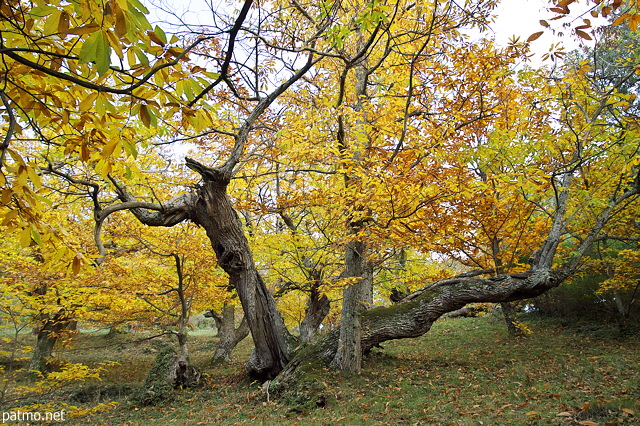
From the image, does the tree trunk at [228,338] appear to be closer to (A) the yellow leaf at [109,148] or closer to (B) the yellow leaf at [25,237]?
(B) the yellow leaf at [25,237]

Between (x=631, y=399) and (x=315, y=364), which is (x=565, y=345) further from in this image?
(x=315, y=364)

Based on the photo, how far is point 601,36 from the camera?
18.3ft

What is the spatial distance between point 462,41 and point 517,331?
25.0ft

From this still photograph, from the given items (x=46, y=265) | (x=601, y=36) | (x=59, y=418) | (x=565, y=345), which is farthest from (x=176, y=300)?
(x=601, y=36)

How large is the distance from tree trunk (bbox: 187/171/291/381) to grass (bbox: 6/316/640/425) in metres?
0.64

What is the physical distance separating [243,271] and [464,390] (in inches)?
166

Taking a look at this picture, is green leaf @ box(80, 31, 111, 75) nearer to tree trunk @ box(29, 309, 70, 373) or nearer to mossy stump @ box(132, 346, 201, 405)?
mossy stump @ box(132, 346, 201, 405)

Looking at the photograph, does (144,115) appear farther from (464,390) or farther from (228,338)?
(228,338)

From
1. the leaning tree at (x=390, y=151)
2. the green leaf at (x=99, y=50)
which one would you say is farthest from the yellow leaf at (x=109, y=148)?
the leaning tree at (x=390, y=151)

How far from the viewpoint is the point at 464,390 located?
17.5ft

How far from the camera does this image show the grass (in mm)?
4153

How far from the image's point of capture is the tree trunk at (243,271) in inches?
232

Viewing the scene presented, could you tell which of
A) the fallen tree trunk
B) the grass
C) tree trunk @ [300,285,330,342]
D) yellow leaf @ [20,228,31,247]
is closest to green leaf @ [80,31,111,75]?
yellow leaf @ [20,228,31,247]

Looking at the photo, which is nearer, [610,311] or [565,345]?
[565,345]
